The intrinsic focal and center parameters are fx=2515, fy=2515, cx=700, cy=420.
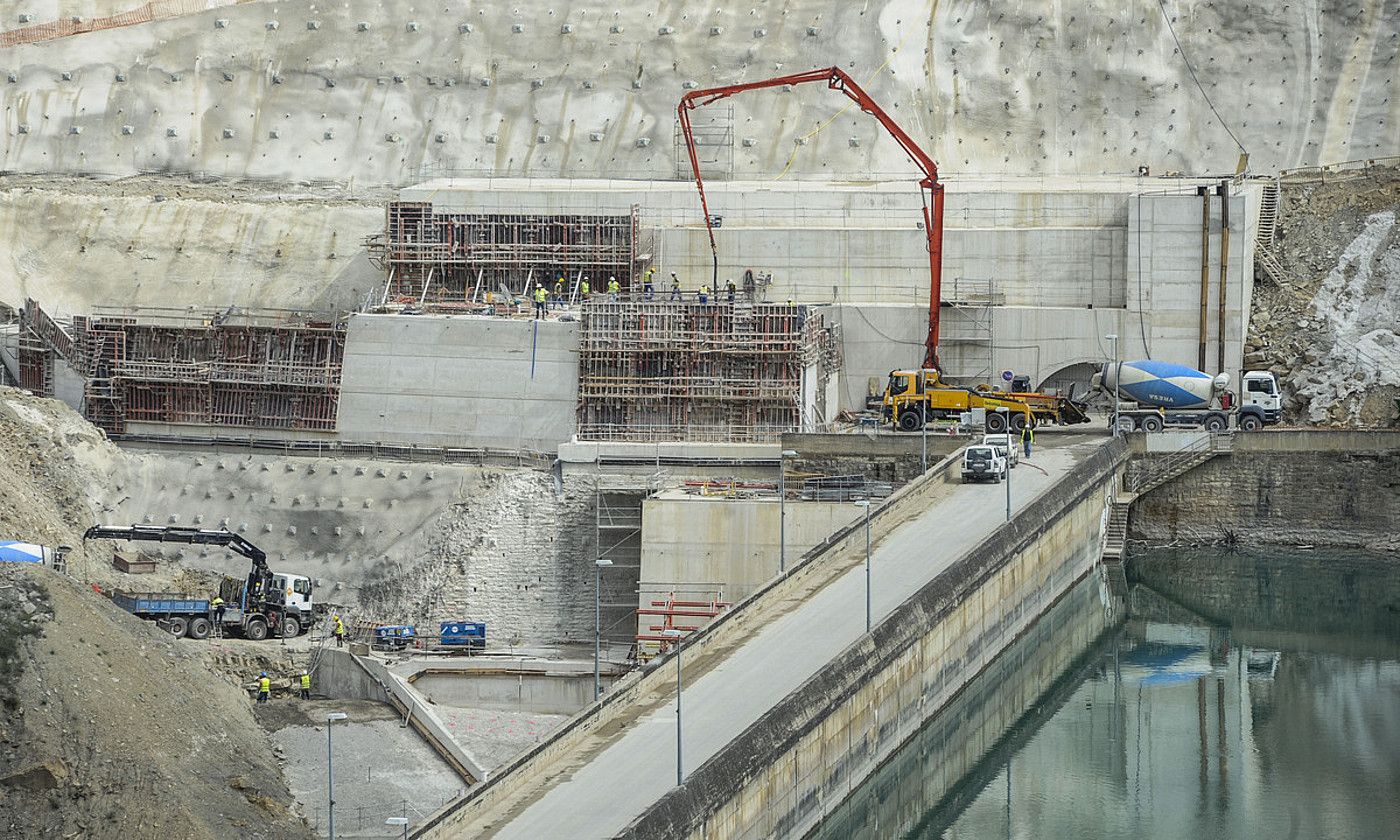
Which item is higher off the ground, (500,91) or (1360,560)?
(500,91)

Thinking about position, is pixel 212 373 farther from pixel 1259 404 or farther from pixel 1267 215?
pixel 1267 215

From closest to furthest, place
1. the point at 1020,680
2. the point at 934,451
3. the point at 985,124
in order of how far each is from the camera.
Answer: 1. the point at 1020,680
2. the point at 934,451
3. the point at 985,124

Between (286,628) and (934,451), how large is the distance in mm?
22733

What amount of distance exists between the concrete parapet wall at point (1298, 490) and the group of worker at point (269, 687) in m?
31.3

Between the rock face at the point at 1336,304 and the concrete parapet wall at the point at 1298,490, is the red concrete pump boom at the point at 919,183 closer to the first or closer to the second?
the concrete parapet wall at the point at 1298,490

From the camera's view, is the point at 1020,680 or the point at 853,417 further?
the point at 853,417

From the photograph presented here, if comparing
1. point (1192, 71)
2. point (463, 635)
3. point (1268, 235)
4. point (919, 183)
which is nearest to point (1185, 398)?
point (1268, 235)

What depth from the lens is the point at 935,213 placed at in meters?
86.4

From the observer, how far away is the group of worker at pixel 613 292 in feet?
274

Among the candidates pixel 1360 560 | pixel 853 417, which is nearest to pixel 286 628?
pixel 853 417

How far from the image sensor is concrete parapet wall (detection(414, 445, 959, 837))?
46594 millimetres

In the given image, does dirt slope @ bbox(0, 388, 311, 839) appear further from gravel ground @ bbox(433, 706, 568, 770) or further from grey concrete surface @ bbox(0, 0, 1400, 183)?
grey concrete surface @ bbox(0, 0, 1400, 183)

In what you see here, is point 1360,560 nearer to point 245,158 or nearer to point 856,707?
point 856,707

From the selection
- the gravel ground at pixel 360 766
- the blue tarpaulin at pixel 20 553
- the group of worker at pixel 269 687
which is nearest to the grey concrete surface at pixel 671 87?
the group of worker at pixel 269 687
